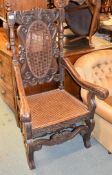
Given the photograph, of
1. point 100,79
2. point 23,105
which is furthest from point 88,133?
Answer: point 23,105

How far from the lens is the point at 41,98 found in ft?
7.30

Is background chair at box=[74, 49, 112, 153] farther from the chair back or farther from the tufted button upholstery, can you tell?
the chair back

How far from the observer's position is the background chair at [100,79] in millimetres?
2051

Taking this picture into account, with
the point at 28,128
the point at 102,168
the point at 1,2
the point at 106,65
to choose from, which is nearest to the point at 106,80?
the point at 106,65

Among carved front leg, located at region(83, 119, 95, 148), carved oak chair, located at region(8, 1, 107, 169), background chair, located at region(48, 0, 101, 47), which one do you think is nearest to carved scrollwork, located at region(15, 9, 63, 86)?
carved oak chair, located at region(8, 1, 107, 169)

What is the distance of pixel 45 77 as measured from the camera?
2.21 meters

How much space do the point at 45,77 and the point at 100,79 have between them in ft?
1.89

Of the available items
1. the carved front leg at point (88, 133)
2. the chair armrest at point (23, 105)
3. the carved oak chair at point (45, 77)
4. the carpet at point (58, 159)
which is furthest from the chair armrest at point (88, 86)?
the carpet at point (58, 159)

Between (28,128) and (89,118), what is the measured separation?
58cm

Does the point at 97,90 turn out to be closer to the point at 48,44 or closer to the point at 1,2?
the point at 48,44

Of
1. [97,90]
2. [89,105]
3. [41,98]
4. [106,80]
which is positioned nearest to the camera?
[97,90]

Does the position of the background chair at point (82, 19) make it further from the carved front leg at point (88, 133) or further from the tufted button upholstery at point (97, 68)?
the carved front leg at point (88, 133)

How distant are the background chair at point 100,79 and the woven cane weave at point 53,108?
149mm

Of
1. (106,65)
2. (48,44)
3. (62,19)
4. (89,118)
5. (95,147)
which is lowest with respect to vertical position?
(95,147)
